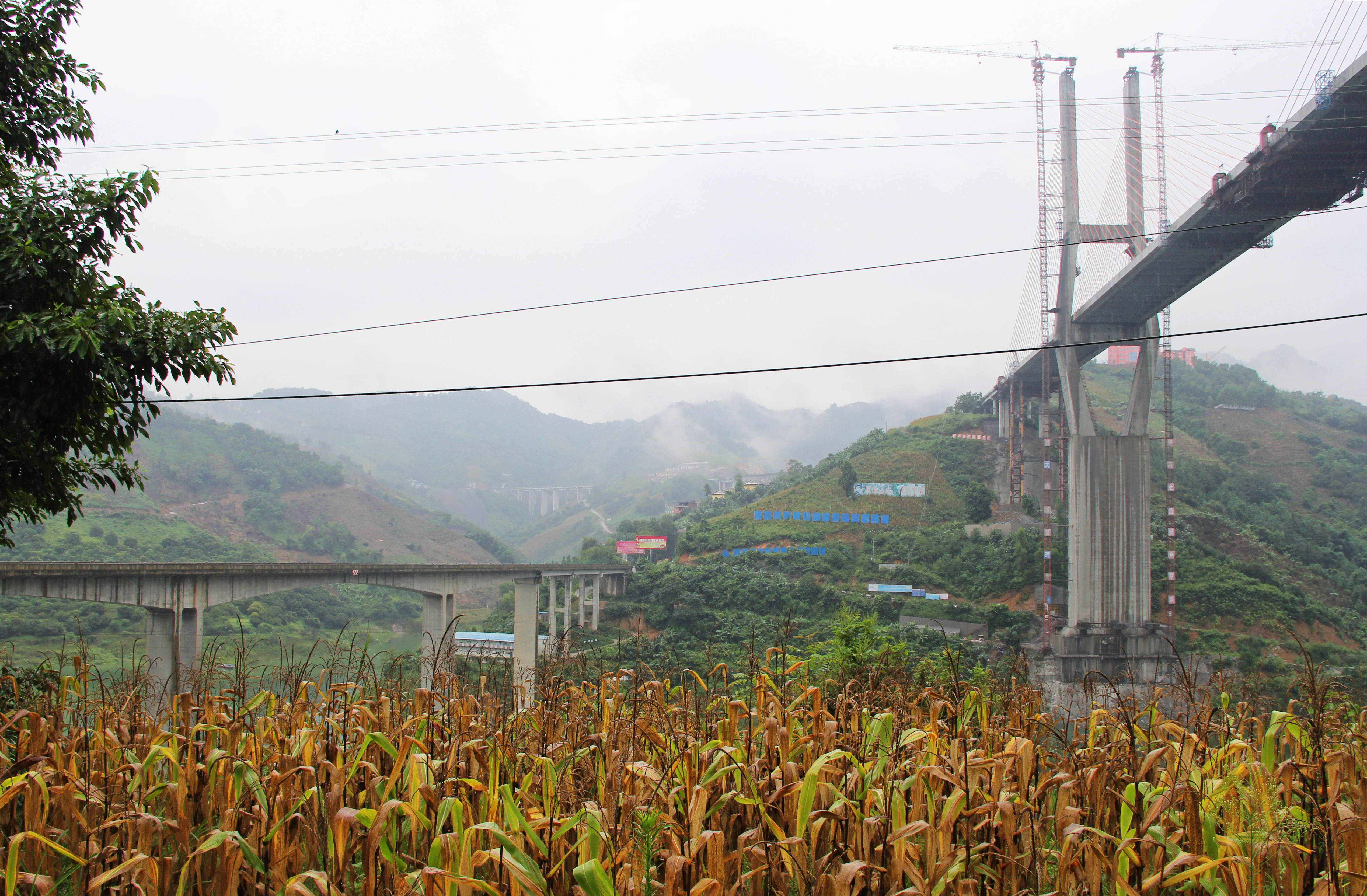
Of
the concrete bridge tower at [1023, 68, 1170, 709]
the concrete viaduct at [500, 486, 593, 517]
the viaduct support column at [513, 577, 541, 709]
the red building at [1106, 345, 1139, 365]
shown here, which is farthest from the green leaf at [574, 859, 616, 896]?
the concrete viaduct at [500, 486, 593, 517]

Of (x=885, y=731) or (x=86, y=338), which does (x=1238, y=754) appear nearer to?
(x=885, y=731)

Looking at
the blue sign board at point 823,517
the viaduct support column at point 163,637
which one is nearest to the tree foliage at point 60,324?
the viaduct support column at point 163,637

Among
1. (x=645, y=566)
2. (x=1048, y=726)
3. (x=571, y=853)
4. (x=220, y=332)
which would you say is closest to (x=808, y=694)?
(x=1048, y=726)

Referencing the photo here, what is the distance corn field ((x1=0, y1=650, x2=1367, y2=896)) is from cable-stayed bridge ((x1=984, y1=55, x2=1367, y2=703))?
2142 cm

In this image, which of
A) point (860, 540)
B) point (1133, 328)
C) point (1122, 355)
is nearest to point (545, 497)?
point (1122, 355)

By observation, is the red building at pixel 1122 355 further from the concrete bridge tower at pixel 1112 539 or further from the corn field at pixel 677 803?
the corn field at pixel 677 803

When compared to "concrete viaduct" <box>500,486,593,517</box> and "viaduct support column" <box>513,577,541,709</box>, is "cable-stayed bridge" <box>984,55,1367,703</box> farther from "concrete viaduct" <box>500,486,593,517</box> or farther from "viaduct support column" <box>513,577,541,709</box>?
"concrete viaduct" <box>500,486,593,517</box>

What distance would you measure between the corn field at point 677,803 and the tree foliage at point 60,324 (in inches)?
63.6

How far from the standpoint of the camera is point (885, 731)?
3.51 meters

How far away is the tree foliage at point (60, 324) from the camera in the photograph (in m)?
4.43

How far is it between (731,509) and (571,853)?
63.9 metres

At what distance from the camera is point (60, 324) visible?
4281 mm

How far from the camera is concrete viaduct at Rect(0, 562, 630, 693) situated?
68.8ft

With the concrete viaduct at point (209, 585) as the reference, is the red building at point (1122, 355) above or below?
above
